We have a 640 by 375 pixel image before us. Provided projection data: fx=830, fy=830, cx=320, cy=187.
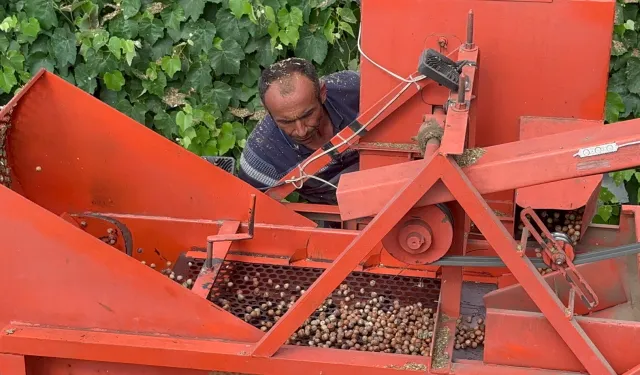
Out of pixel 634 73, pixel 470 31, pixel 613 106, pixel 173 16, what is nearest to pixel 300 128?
pixel 470 31

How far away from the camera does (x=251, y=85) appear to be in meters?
5.19

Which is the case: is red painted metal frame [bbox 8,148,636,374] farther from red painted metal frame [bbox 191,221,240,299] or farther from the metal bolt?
red painted metal frame [bbox 191,221,240,299]

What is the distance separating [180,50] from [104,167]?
6.34 ft

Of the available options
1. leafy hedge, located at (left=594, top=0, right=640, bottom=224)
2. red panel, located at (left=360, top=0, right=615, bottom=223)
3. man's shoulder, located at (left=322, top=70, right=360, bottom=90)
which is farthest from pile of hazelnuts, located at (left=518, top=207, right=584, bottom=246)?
leafy hedge, located at (left=594, top=0, right=640, bottom=224)

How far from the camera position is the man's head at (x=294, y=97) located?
3.64m

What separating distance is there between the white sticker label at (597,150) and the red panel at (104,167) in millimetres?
1502

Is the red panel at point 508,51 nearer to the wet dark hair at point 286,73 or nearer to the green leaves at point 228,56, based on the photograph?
the wet dark hair at point 286,73

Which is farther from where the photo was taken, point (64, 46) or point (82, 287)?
point (64, 46)

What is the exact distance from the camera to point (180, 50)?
5.10 meters

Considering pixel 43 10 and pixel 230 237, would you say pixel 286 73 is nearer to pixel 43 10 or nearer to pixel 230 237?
pixel 230 237

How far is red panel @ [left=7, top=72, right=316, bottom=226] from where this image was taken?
324cm

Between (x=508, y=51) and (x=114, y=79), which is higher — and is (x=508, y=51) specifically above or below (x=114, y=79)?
below

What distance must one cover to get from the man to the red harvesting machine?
37 cm

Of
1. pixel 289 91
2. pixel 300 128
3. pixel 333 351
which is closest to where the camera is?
pixel 333 351
